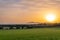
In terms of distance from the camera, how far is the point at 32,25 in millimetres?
62906

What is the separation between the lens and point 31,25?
205 ft

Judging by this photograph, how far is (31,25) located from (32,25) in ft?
2.05
